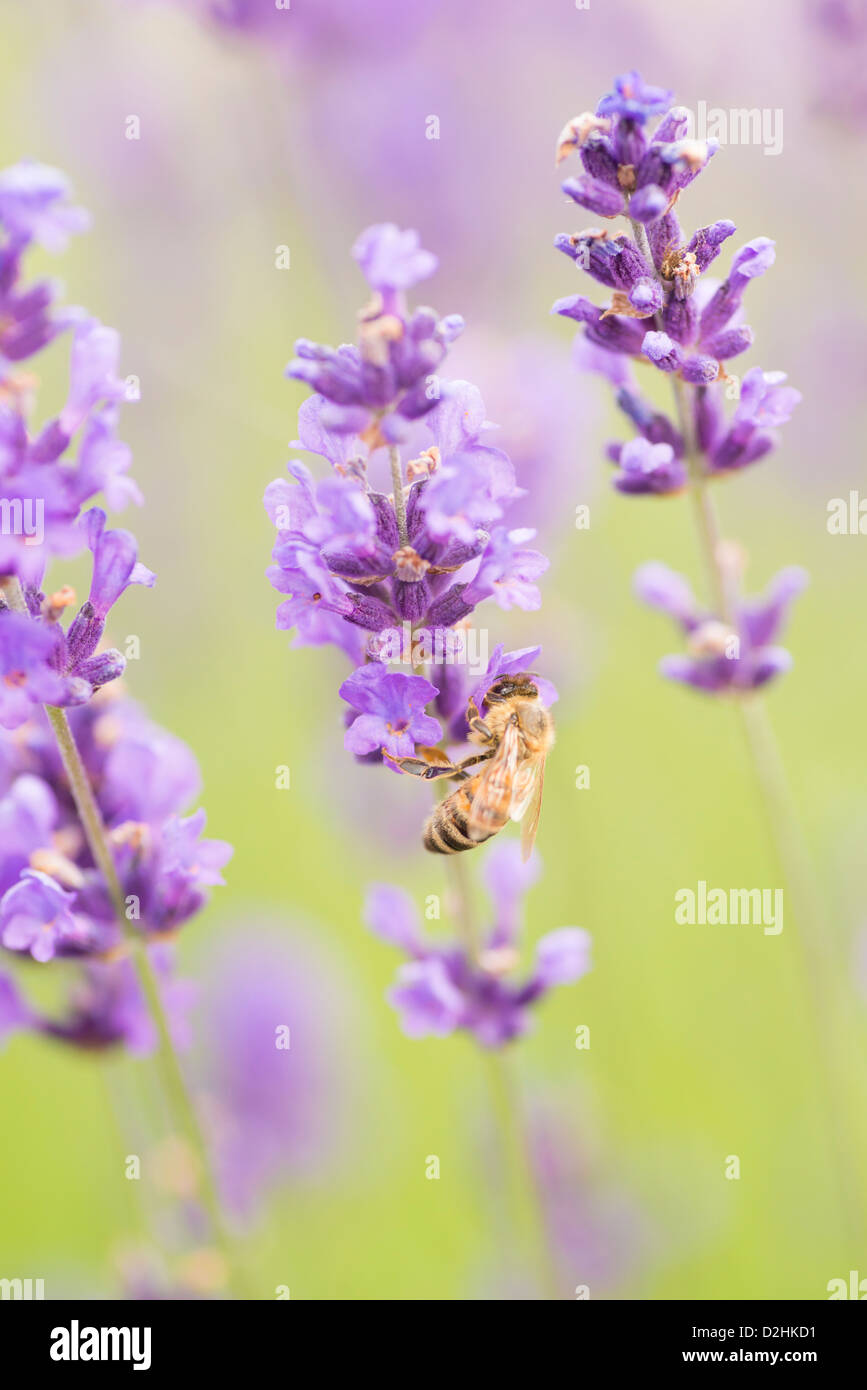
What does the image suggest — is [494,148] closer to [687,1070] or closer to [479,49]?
[479,49]

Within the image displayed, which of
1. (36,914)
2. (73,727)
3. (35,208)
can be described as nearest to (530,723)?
(73,727)

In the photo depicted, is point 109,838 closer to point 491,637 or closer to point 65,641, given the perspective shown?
point 65,641

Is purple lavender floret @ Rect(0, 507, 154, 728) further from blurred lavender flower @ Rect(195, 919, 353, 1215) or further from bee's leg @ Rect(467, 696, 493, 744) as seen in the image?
blurred lavender flower @ Rect(195, 919, 353, 1215)

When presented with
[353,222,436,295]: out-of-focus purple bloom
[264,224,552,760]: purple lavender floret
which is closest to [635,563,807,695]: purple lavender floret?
[264,224,552,760]: purple lavender floret

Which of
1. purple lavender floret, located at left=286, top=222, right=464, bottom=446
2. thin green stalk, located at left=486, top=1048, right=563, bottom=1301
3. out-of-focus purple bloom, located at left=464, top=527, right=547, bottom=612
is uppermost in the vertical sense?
purple lavender floret, located at left=286, top=222, right=464, bottom=446

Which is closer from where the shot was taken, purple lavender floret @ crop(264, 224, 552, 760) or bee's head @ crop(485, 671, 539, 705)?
purple lavender floret @ crop(264, 224, 552, 760)

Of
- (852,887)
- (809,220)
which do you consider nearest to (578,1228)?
(852,887)

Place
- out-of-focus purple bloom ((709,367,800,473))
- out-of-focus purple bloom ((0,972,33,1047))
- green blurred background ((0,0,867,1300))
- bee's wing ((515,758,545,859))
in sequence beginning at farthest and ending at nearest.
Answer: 1. green blurred background ((0,0,867,1300))
2. out-of-focus purple bloom ((0,972,33,1047))
3. bee's wing ((515,758,545,859))
4. out-of-focus purple bloom ((709,367,800,473))
